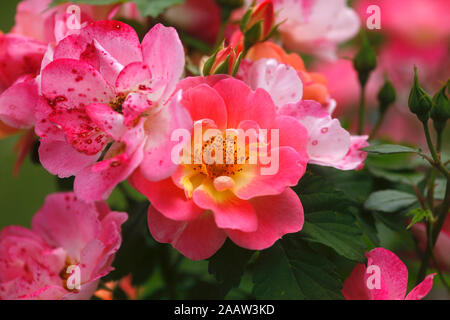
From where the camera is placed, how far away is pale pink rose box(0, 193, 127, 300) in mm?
397

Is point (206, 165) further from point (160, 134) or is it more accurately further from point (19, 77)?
point (19, 77)

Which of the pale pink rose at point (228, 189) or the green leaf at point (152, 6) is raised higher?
the green leaf at point (152, 6)

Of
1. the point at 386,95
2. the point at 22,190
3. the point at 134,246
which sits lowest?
the point at 22,190

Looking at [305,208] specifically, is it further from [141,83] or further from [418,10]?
[418,10]

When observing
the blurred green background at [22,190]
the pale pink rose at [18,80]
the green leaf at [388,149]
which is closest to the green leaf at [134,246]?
the pale pink rose at [18,80]

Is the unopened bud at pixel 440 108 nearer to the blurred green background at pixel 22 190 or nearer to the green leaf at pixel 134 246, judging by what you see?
the green leaf at pixel 134 246

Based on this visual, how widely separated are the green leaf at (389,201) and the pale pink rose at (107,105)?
21 cm

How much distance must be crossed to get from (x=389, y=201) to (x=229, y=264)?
6.6 inches

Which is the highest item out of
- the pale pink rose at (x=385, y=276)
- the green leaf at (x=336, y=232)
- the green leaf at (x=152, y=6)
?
the green leaf at (x=152, y=6)

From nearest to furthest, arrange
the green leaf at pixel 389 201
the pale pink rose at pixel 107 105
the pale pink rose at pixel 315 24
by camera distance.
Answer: the pale pink rose at pixel 107 105, the green leaf at pixel 389 201, the pale pink rose at pixel 315 24

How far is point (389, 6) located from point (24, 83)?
783 mm

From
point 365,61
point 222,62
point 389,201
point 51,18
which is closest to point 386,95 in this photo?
point 365,61

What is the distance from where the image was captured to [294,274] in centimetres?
37

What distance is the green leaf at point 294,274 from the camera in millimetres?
357
